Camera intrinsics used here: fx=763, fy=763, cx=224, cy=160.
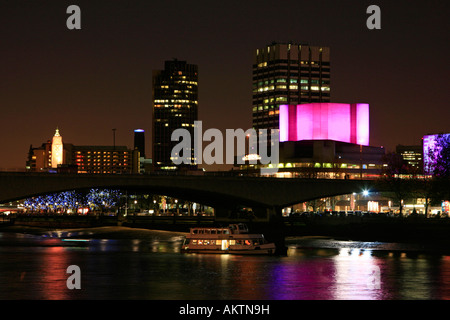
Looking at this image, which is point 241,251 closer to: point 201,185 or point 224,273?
point 224,273

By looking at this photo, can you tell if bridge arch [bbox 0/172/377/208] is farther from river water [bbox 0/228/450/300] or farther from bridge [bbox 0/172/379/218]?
river water [bbox 0/228/450/300]

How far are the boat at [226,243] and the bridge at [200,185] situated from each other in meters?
40.1

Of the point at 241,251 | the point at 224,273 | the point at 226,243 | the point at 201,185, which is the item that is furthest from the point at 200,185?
the point at 224,273

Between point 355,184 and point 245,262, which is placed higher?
point 355,184

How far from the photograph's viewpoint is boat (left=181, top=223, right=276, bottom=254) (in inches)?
3253

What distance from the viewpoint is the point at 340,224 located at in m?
144

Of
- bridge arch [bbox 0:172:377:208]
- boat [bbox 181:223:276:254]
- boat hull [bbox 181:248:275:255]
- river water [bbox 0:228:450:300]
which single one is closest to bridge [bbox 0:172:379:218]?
bridge arch [bbox 0:172:377:208]

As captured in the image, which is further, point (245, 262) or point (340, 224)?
point (340, 224)

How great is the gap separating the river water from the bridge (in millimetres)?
21927

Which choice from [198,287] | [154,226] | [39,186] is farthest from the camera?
[154,226]

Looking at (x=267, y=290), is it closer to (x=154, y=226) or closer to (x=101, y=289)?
(x=101, y=289)

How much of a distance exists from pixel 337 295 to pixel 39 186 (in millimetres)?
76193

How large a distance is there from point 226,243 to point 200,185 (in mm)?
46766
